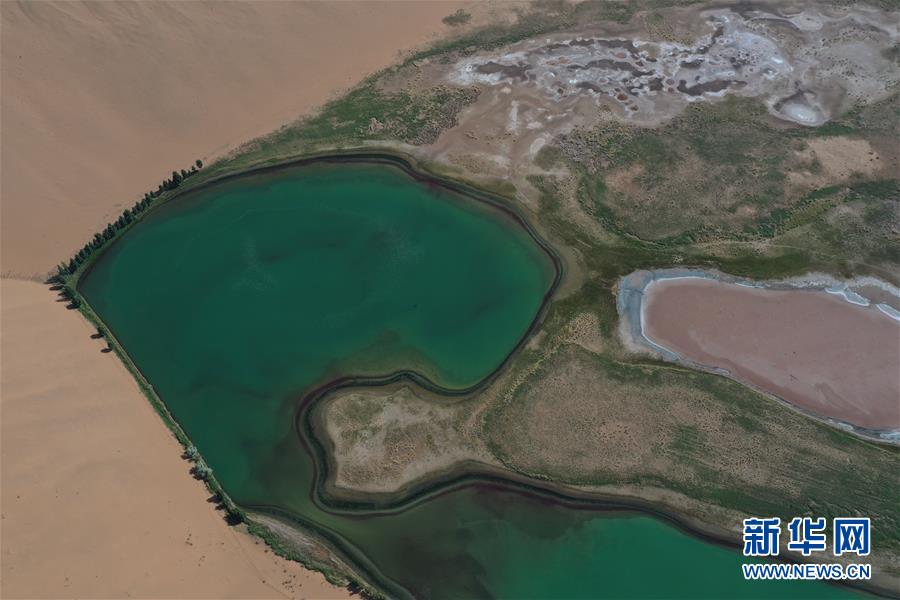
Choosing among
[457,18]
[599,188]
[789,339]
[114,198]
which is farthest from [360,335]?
[457,18]

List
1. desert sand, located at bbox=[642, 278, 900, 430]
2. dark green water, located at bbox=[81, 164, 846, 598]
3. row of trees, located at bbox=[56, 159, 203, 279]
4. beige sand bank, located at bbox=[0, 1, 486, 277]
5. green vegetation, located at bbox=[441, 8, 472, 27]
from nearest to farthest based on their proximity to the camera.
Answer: dark green water, located at bbox=[81, 164, 846, 598]
desert sand, located at bbox=[642, 278, 900, 430]
row of trees, located at bbox=[56, 159, 203, 279]
beige sand bank, located at bbox=[0, 1, 486, 277]
green vegetation, located at bbox=[441, 8, 472, 27]

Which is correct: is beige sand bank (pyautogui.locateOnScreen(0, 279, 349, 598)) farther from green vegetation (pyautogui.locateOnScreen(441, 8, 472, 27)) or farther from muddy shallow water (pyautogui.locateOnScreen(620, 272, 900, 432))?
green vegetation (pyautogui.locateOnScreen(441, 8, 472, 27))

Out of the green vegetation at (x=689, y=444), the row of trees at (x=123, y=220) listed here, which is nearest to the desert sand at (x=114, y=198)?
the row of trees at (x=123, y=220)

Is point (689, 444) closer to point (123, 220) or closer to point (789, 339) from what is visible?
point (789, 339)

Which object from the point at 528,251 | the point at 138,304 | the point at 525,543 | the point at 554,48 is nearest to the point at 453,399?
the point at 525,543

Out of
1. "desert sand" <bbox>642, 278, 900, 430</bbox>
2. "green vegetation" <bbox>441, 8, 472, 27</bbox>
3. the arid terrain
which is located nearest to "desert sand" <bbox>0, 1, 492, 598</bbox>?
the arid terrain

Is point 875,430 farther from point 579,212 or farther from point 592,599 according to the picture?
point 579,212
